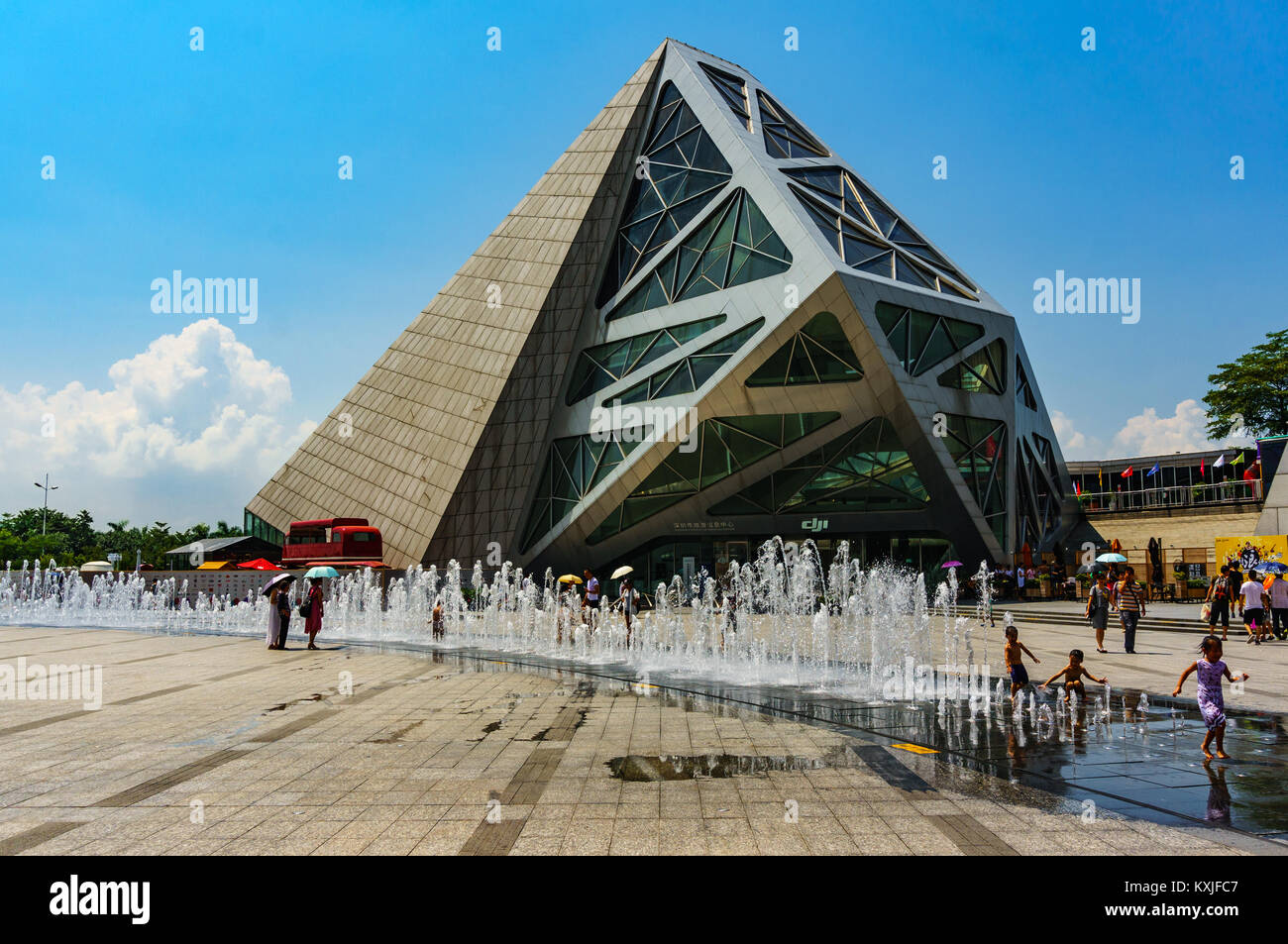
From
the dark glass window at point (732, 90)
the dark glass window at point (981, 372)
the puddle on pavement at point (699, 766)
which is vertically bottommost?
the puddle on pavement at point (699, 766)

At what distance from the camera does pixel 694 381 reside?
32.5 meters

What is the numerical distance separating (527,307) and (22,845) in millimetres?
33394

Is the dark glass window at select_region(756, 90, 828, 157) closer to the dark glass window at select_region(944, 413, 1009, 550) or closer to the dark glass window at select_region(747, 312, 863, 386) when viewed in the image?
the dark glass window at select_region(747, 312, 863, 386)

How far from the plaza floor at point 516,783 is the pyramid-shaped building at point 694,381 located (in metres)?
21.3

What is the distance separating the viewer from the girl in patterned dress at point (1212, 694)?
7887mm

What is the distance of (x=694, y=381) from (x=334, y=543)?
16.9 meters

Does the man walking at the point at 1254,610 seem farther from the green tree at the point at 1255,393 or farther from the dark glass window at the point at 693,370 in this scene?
the green tree at the point at 1255,393

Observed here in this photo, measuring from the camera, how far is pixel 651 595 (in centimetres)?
3831

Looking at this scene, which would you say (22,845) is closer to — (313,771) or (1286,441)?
(313,771)

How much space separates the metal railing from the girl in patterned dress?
34.3 metres

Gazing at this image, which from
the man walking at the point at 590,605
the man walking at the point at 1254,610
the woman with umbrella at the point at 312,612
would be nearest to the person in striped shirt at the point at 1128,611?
the man walking at the point at 1254,610

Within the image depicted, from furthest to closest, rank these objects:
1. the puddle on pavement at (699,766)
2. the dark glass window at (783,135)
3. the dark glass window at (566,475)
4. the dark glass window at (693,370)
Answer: the dark glass window at (783,135), the dark glass window at (566,475), the dark glass window at (693,370), the puddle on pavement at (699,766)

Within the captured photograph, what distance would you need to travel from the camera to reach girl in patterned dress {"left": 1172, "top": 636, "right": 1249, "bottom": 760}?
7.89 m

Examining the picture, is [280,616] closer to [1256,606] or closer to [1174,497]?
[1256,606]
